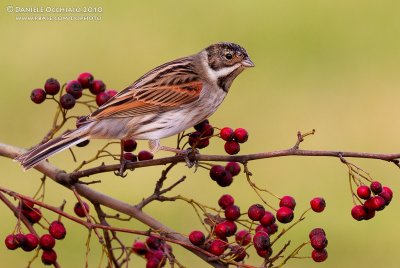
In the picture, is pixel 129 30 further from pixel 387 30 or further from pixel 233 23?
pixel 387 30

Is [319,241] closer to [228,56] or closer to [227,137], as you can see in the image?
[227,137]

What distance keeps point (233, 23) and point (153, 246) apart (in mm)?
11162

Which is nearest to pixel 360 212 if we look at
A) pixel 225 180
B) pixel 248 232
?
pixel 248 232

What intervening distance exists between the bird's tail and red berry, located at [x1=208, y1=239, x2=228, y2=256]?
2.78 ft

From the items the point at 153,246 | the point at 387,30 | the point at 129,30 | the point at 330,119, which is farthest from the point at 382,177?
the point at 153,246

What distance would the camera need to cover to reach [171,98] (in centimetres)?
551

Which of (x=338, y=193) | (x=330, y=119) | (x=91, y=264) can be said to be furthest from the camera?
(x=330, y=119)

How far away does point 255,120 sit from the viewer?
38.7ft

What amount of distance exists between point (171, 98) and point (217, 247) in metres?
1.95

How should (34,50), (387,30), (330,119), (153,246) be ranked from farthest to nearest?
(387,30) → (34,50) → (330,119) → (153,246)

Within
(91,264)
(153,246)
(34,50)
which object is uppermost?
(34,50)

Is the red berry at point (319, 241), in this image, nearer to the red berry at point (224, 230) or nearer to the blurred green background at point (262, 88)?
the red berry at point (224, 230)

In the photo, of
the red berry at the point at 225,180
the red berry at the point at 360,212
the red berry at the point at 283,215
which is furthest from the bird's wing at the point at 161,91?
the red berry at the point at 360,212

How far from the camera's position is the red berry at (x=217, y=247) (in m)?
3.66
